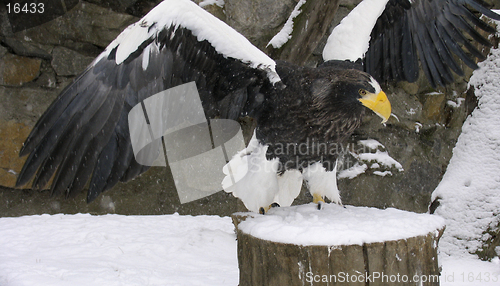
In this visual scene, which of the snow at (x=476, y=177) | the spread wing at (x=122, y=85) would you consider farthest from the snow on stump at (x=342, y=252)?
the snow at (x=476, y=177)

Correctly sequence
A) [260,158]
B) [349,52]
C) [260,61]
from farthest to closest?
[349,52]
[260,158]
[260,61]

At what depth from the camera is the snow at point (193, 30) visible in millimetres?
1922

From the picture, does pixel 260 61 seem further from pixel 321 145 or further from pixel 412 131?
pixel 412 131

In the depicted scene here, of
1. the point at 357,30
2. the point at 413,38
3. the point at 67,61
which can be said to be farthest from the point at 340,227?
the point at 67,61

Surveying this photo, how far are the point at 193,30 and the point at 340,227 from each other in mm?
1155

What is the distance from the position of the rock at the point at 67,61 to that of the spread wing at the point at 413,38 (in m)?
2.07

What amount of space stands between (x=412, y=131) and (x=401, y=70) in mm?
1427

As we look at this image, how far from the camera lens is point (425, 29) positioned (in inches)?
108

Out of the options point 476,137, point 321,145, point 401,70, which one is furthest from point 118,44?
point 476,137

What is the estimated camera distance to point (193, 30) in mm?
1957

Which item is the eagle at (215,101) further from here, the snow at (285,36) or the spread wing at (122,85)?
the snow at (285,36)

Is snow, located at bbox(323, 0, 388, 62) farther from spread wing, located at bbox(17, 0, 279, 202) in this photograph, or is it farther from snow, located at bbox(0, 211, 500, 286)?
snow, located at bbox(0, 211, 500, 286)

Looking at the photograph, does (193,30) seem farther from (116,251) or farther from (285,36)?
(116,251)

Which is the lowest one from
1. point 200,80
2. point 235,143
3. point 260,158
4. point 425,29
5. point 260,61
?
point 235,143
